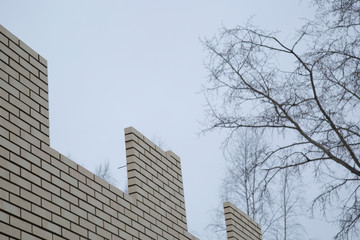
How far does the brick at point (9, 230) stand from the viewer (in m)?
4.79

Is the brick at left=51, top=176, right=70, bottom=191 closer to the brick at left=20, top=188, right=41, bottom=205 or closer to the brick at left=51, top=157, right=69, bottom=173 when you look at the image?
the brick at left=51, top=157, right=69, bottom=173

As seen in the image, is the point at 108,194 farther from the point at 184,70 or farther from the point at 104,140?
the point at 184,70

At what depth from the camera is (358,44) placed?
666 cm

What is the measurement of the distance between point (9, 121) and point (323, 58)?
3.47 metres

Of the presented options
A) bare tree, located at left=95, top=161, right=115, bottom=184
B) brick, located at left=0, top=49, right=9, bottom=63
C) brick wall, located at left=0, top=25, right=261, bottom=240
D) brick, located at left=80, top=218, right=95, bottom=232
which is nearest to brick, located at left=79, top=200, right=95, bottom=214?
brick wall, located at left=0, top=25, right=261, bottom=240

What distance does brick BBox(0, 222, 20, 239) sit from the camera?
4.79 meters

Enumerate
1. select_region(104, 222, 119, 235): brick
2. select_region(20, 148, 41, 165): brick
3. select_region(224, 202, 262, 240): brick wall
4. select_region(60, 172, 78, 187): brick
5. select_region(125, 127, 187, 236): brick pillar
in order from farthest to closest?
select_region(224, 202, 262, 240): brick wall
select_region(125, 127, 187, 236): brick pillar
select_region(104, 222, 119, 235): brick
select_region(60, 172, 78, 187): brick
select_region(20, 148, 41, 165): brick

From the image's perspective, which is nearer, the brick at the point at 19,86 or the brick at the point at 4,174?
the brick at the point at 4,174

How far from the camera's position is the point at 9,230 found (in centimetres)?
484

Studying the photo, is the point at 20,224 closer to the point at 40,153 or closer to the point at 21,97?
the point at 40,153

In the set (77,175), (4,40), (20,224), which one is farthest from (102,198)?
(4,40)

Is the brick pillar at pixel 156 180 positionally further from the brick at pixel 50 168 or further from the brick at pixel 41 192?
the brick at pixel 41 192

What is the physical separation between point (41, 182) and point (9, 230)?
63cm

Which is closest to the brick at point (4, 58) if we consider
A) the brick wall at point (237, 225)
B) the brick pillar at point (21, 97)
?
the brick pillar at point (21, 97)
